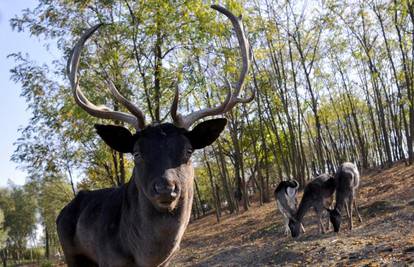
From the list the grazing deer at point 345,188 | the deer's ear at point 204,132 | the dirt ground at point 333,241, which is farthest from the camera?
the grazing deer at point 345,188

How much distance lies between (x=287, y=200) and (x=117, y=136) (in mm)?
10853

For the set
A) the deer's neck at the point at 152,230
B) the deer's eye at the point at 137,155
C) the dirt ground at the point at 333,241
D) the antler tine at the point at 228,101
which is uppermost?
the antler tine at the point at 228,101

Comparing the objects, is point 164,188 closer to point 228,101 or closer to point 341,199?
point 228,101

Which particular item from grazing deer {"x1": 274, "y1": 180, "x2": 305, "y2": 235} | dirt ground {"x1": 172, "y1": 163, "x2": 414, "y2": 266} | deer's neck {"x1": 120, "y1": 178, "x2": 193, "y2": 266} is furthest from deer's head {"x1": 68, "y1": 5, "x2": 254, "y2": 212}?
grazing deer {"x1": 274, "y1": 180, "x2": 305, "y2": 235}

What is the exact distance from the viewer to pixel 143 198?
4.48 meters

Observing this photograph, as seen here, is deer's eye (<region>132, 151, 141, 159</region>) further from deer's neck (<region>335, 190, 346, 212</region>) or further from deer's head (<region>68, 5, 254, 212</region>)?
deer's neck (<region>335, 190, 346, 212</region>)

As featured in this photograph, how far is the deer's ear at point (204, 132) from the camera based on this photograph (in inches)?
187

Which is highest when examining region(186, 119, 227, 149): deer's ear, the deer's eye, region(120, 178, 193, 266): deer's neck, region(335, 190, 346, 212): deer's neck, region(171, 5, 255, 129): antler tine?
region(171, 5, 255, 129): antler tine

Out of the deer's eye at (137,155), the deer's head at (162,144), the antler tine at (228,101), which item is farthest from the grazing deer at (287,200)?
the deer's eye at (137,155)

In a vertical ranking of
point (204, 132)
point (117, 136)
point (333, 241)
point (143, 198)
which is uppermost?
point (117, 136)

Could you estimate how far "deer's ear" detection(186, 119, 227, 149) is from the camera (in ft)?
15.6

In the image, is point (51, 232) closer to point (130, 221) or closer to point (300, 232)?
point (300, 232)

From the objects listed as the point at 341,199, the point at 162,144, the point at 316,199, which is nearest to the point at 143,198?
the point at 162,144

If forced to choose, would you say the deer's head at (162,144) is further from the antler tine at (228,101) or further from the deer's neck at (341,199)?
the deer's neck at (341,199)
